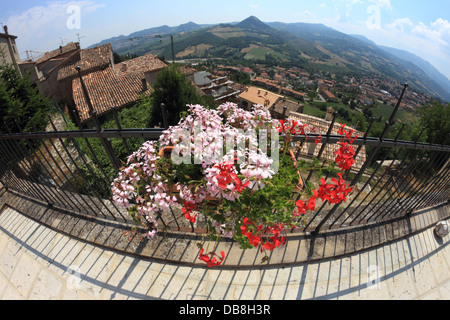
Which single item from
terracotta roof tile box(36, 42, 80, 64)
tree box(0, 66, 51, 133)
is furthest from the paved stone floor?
terracotta roof tile box(36, 42, 80, 64)

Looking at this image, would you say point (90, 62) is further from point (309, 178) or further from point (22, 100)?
point (309, 178)

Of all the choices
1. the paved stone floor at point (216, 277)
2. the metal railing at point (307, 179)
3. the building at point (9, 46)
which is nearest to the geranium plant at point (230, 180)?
the metal railing at point (307, 179)

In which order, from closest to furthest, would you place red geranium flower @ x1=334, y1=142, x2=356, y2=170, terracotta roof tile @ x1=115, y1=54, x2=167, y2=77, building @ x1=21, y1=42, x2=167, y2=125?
red geranium flower @ x1=334, y1=142, x2=356, y2=170 < building @ x1=21, y1=42, x2=167, y2=125 < terracotta roof tile @ x1=115, y1=54, x2=167, y2=77

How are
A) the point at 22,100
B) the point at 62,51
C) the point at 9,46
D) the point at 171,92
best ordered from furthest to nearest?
the point at 62,51 < the point at 9,46 < the point at 171,92 < the point at 22,100

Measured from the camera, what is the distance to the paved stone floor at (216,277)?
224 centimetres

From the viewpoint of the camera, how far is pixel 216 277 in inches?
92.4

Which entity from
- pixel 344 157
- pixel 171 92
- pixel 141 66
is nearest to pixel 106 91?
pixel 141 66

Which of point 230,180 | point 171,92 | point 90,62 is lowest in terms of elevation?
point 90,62

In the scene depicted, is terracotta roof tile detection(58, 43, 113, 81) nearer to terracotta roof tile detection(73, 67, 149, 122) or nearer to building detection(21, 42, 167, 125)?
building detection(21, 42, 167, 125)

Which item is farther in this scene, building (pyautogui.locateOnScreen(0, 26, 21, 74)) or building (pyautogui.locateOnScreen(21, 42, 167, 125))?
building (pyautogui.locateOnScreen(0, 26, 21, 74))

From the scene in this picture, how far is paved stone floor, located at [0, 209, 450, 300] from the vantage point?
2242 millimetres

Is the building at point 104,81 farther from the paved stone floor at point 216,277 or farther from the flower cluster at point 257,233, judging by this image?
the flower cluster at point 257,233

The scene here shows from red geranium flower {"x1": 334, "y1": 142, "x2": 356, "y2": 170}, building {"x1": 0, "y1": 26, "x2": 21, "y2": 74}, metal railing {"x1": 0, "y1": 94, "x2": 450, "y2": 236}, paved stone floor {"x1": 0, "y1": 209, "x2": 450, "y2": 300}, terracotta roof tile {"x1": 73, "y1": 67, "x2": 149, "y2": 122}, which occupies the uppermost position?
red geranium flower {"x1": 334, "y1": 142, "x2": 356, "y2": 170}

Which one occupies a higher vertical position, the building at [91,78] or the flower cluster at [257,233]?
the flower cluster at [257,233]
